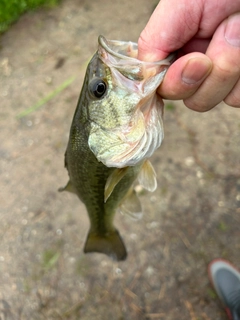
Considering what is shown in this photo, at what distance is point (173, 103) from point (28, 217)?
164 cm

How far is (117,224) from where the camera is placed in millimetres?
2584

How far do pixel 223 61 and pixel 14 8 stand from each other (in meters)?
3.48

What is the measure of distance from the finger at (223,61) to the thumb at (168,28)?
0.13 m

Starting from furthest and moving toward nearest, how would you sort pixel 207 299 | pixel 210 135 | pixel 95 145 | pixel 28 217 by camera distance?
pixel 210 135 → pixel 28 217 → pixel 207 299 → pixel 95 145

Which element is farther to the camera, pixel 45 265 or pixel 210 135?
pixel 210 135

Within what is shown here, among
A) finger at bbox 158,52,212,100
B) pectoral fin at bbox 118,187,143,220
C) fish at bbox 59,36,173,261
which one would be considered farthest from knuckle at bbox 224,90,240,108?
pectoral fin at bbox 118,187,143,220

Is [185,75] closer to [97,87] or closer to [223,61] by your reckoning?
[223,61]

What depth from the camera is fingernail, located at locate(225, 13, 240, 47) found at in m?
1.06

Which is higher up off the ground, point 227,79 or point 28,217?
point 227,79

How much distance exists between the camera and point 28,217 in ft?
8.76

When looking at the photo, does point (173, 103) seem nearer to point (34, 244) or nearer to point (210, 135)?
point (210, 135)

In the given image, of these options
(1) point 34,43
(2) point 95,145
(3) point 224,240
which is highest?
(2) point 95,145

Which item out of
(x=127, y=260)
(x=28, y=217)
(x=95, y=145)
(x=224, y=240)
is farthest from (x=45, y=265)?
(x=95, y=145)

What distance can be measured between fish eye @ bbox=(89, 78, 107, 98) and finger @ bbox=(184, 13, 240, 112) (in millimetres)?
351
